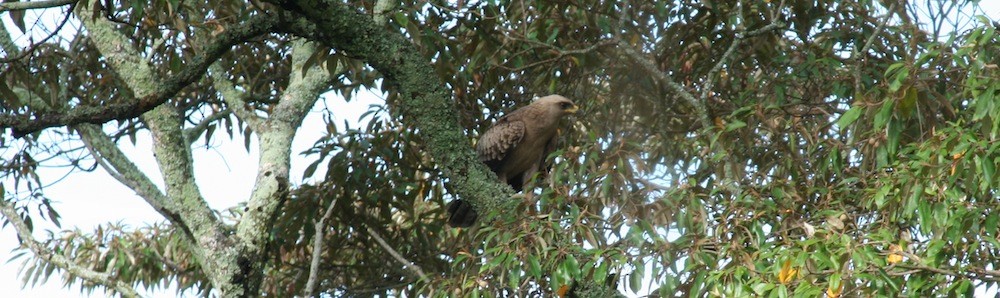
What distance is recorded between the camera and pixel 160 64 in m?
7.85

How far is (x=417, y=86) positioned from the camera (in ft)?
15.8

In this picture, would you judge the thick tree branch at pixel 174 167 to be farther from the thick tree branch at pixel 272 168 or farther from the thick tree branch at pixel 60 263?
the thick tree branch at pixel 60 263

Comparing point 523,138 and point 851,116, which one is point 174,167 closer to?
point 523,138

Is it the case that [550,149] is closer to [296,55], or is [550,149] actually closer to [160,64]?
[296,55]

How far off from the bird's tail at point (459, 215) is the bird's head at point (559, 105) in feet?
2.60

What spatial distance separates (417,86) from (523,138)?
197cm

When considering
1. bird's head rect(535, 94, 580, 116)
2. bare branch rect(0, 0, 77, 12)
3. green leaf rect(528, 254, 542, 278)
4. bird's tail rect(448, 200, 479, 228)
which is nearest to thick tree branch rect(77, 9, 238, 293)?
bird's tail rect(448, 200, 479, 228)

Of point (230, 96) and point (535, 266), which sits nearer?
point (535, 266)

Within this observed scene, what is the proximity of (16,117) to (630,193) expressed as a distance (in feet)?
7.96

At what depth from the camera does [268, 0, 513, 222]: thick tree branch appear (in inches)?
184

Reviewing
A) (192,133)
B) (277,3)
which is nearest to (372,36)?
(277,3)

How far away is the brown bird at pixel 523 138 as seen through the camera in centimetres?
650

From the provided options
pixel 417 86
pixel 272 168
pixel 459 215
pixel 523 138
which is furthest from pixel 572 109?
pixel 417 86

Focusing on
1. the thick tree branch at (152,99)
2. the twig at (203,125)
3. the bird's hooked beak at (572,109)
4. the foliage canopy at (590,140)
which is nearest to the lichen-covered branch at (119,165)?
the foliage canopy at (590,140)
